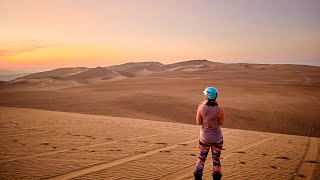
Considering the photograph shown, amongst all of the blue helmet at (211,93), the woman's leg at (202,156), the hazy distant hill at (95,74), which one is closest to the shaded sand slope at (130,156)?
the woman's leg at (202,156)

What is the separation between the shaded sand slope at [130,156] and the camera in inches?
263

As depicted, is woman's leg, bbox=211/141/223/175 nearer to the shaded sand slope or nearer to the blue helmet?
the blue helmet

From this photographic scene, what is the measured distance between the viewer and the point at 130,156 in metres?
8.32

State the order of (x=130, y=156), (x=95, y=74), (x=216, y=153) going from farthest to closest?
(x=95, y=74) → (x=130, y=156) → (x=216, y=153)

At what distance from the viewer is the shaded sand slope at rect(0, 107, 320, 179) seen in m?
6.69

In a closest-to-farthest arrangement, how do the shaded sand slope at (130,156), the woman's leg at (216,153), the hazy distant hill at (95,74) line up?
the woman's leg at (216,153)
the shaded sand slope at (130,156)
the hazy distant hill at (95,74)

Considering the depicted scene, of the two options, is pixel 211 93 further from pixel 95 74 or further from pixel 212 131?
pixel 95 74

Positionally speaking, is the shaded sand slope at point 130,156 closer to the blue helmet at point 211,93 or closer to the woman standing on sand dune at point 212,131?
the woman standing on sand dune at point 212,131

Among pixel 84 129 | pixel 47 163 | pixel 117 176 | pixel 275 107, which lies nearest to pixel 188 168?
pixel 117 176

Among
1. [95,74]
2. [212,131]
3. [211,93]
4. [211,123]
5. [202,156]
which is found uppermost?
[95,74]

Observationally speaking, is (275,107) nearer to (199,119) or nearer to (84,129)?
(84,129)

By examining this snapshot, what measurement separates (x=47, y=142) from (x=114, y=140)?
2340 mm

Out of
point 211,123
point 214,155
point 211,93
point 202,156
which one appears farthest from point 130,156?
point 211,93

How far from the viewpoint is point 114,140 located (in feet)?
35.2
